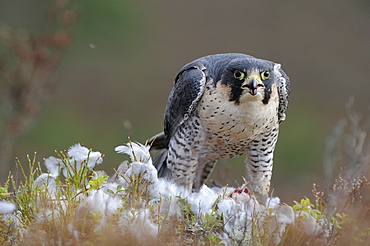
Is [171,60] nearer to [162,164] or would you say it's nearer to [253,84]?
[162,164]

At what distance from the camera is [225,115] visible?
3266mm

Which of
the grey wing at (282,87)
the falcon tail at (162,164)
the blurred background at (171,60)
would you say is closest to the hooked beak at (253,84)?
the grey wing at (282,87)

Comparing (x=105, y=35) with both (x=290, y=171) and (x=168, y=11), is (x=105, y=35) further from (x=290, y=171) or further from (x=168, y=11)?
(x=290, y=171)

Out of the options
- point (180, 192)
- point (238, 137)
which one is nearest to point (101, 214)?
point (180, 192)

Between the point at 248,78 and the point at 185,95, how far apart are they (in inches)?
18.6

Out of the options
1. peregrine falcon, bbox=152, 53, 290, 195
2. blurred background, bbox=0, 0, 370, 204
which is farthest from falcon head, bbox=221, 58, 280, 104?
blurred background, bbox=0, 0, 370, 204

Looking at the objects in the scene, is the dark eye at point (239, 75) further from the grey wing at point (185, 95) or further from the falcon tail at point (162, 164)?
the falcon tail at point (162, 164)

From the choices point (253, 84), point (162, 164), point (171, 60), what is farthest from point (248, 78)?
point (171, 60)

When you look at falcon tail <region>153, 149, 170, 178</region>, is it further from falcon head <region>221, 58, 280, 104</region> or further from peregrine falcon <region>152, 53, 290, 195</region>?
falcon head <region>221, 58, 280, 104</region>

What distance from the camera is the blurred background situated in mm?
11289

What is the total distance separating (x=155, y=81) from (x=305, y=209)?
9859 millimetres

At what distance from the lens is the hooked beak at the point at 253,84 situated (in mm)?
3098

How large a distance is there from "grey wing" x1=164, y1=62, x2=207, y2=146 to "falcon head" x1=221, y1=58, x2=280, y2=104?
0.20 metres

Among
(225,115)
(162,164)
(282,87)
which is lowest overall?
(162,164)
